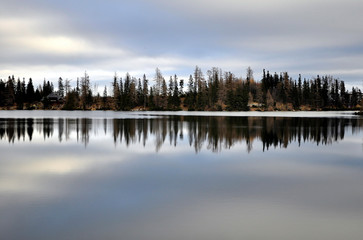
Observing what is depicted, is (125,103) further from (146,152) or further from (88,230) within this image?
(88,230)

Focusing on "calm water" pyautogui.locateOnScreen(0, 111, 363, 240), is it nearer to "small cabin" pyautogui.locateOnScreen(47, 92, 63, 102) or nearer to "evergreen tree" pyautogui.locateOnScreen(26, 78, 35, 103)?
"small cabin" pyautogui.locateOnScreen(47, 92, 63, 102)

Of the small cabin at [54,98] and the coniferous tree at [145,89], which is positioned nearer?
the coniferous tree at [145,89]

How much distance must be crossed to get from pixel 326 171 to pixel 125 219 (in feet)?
32.8

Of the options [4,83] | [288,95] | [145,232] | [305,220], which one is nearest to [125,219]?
[145,232]

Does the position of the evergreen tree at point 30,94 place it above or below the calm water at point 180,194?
above

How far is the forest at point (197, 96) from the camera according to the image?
135875 millimetres

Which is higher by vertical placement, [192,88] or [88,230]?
[192,88]

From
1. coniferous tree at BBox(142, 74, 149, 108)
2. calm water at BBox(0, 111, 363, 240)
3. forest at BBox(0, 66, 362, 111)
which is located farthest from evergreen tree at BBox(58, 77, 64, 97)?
calm water at BBox(0, 111, 363, 240)

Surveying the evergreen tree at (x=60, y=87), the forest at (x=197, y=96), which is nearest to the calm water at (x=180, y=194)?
the forest at (x=197, y=96)

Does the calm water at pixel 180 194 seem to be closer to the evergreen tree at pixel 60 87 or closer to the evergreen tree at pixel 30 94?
the evergreen tree at pixel 30 94

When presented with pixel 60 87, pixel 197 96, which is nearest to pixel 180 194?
pixel 197 96

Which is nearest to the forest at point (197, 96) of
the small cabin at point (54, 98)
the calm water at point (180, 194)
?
the small cabin at point (54, 98)

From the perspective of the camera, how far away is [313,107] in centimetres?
15875

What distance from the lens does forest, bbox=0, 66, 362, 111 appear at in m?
136
